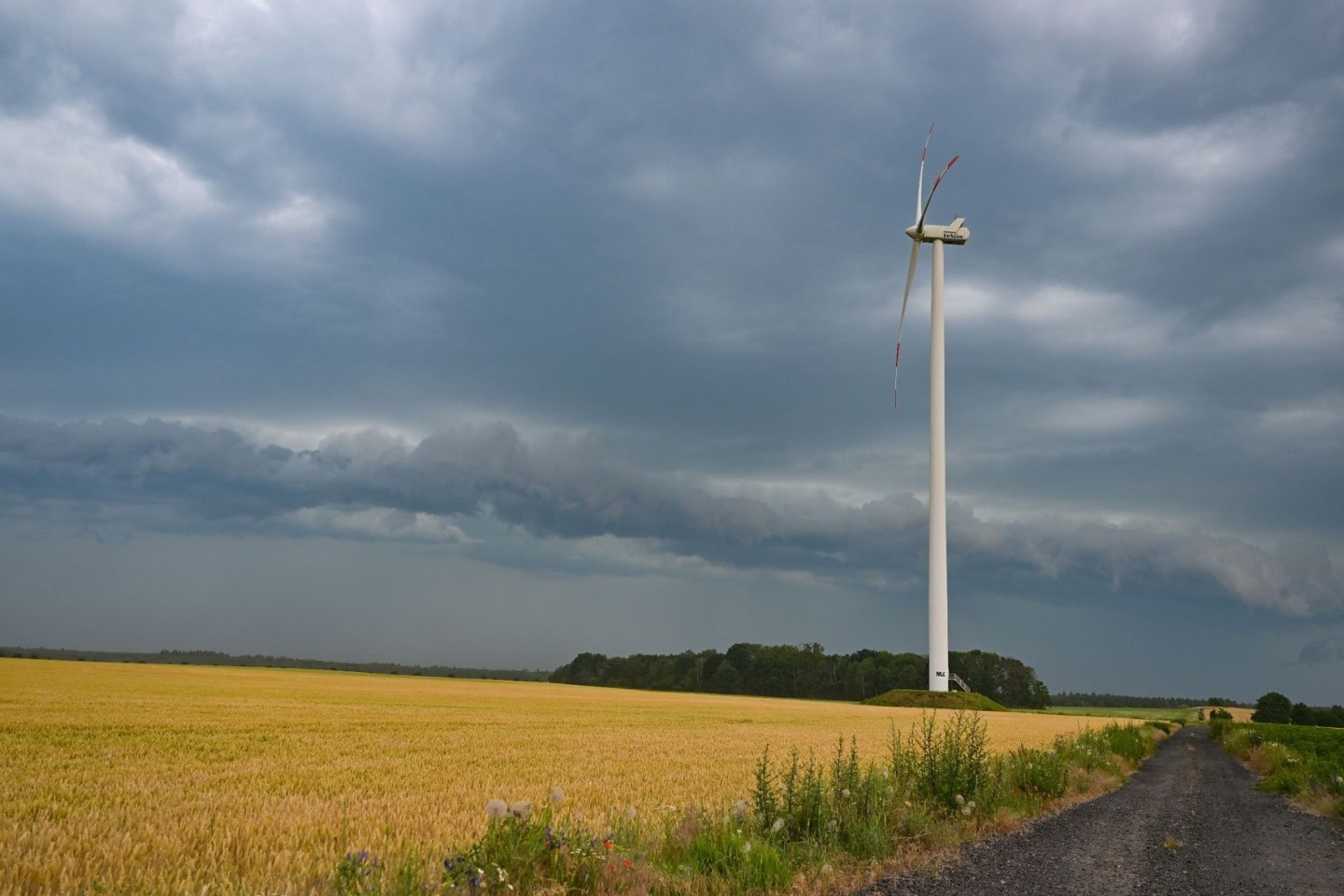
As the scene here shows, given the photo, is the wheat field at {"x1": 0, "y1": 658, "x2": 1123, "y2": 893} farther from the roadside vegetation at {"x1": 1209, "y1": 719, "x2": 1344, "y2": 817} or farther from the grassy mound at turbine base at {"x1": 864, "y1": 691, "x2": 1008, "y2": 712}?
the grassy mound at turbine base at {"x1": 864, "y1": 691, "x2": 1008, "y2": 712}

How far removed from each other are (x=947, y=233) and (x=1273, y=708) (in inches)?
3940

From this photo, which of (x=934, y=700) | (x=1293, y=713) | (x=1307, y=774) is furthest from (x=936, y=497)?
(x=1293, y=713)

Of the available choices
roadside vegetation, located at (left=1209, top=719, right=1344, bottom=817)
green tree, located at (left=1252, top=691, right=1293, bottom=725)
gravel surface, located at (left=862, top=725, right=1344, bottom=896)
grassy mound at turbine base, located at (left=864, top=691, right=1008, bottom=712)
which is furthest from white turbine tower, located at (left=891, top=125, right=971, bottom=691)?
green tree, located at (left=1252, top=691, right=1293, bottom=725)

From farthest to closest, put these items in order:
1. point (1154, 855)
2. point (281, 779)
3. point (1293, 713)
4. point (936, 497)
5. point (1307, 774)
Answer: point (1293, 713) → point (936, 497) → point (1307, 774) → point (281, 779) → point (1154, 855)

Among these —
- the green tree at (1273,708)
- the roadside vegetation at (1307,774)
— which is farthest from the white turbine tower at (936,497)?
the green tree at (1273,708)

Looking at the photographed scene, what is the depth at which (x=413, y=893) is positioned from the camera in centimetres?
682

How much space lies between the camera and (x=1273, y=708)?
4938 inches

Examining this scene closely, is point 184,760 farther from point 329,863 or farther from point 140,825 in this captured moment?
point 329,863

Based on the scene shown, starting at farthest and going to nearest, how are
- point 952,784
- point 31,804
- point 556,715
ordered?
point 556,715 < point 952,784 < point 31,804

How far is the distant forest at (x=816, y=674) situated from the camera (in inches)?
5837

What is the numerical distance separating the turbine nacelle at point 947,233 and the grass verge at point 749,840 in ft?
230

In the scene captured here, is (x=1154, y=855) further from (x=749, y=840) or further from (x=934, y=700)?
(x=934, y=700)

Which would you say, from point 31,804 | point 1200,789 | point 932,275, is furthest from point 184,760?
point 932,275

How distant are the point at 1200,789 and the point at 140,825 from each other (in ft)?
96.3
